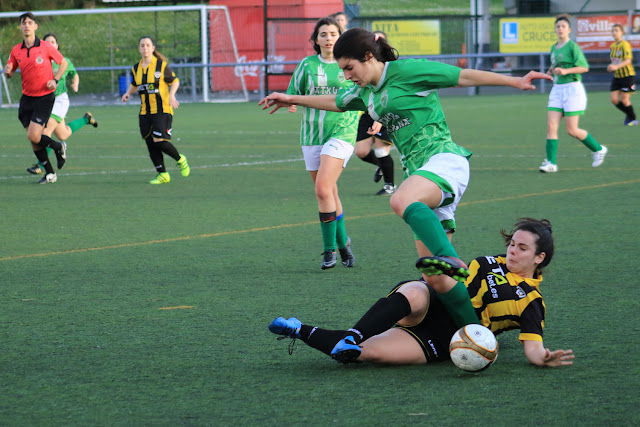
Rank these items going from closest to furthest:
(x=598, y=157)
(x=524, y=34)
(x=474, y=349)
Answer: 1. (x=474, y=349)
2. (x=598, y=157)
3. (x=524, y=34)

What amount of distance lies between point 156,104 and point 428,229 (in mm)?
9455

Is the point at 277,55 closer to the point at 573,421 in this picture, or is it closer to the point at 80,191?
the point at 80,191

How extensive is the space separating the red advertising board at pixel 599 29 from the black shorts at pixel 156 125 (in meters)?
25.4

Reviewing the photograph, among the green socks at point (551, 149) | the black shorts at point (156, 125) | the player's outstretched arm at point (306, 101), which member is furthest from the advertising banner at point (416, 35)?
the player's outstretched arm at point (306, 101)

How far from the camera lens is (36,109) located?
1371 cm

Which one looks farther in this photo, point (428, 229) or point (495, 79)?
point (495, 79)

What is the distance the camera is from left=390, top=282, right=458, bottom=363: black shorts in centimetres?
481

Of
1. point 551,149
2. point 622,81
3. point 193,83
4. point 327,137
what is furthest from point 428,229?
point 193,83

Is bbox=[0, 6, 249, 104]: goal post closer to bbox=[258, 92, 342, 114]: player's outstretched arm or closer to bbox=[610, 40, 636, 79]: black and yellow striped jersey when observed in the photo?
bbox=[610, 40, 636, 79]: black and yellow striped jersey

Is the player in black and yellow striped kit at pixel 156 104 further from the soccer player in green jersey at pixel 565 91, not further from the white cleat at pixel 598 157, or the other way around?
the white cleat at pixel 598 157

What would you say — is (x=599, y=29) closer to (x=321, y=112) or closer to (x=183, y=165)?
(x=183, y=165)

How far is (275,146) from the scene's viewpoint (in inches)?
737

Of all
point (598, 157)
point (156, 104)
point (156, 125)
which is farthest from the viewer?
point (598, 157)

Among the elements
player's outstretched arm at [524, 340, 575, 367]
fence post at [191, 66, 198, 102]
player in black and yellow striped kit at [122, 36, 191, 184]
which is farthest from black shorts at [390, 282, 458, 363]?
fence post at [191, 66, 198, 102]
